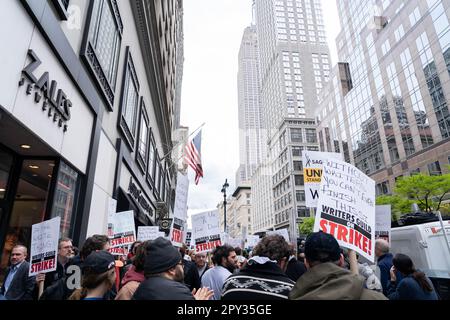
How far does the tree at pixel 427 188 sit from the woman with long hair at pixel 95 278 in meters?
33.8

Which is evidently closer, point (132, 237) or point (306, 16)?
point (132, 237)

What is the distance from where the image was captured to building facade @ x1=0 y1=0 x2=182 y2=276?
17.6ft

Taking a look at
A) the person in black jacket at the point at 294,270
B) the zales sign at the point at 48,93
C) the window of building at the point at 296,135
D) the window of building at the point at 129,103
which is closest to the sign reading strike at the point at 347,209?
the person in black jacket at the point at 294,270

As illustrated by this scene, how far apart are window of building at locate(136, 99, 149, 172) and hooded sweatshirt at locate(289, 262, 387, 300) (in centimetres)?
1580

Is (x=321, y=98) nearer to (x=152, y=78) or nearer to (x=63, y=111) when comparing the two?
(x=152, y=78)

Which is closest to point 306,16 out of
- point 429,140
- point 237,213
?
point 237,213

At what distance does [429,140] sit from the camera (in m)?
37.6

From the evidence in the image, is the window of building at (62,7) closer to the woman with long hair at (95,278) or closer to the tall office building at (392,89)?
the woman with long hair at (95,278)

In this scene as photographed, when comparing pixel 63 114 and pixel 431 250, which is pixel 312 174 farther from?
pixel 63 114

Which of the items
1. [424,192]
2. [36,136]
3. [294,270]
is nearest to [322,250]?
[294,270]

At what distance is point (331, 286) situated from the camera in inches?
79.0

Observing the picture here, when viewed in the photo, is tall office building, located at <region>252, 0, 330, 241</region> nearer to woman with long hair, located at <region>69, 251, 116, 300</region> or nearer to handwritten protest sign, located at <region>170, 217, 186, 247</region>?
handwritten protest sign, located at <region>170, 217, 186, 247</region>

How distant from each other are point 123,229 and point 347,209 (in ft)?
23.2
